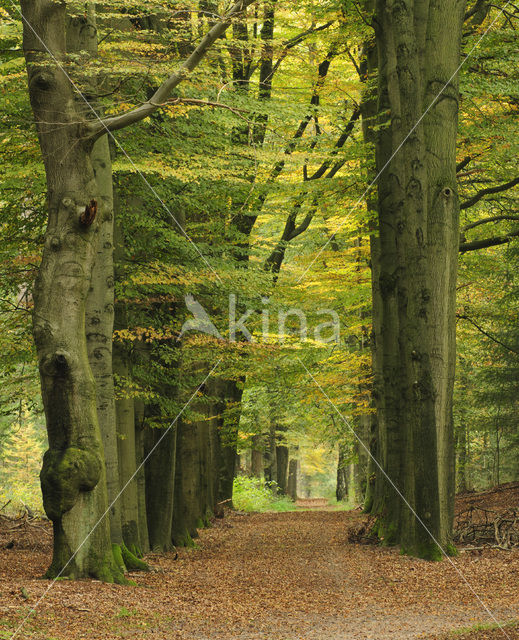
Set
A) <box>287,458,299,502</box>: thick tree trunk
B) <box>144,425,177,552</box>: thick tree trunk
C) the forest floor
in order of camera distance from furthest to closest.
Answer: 1. <box>287,458,299,502</box>: thick tree trunk
2. <box>144,425,177,552</box>: thick tree trunk
3. the forest floor

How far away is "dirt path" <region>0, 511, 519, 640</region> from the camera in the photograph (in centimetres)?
606

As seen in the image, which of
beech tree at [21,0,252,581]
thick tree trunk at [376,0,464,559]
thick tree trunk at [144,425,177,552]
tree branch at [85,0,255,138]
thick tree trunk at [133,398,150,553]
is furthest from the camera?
thick tree trunk at [144,425,177,552]

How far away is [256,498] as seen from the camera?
91.0 feet

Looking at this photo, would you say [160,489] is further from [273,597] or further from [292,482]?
[292,482]

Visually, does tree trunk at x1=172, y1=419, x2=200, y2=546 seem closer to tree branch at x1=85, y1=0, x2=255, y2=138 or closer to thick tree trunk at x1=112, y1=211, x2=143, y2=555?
thick tree trunk at x1=112, y1=211, x2=143, y2=555

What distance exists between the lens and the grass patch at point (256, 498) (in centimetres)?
2711

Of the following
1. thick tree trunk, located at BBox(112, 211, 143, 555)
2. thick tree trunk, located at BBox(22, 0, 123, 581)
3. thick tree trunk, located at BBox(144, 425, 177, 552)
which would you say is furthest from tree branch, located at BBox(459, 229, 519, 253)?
thick tree trunk, located at BBox(22, 0, 123, 581)

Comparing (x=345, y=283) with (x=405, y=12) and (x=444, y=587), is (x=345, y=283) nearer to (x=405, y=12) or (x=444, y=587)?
(x=405, y=12)

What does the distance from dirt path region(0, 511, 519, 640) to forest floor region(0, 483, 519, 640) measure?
1 centimetres

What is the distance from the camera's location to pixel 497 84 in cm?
1202

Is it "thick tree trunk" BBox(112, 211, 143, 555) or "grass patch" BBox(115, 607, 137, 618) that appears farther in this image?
"thick tree trunk" BBox(112, 211, 143, 555)

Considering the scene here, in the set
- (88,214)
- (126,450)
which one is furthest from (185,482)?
(88,214)

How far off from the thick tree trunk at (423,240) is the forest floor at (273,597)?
107 cm

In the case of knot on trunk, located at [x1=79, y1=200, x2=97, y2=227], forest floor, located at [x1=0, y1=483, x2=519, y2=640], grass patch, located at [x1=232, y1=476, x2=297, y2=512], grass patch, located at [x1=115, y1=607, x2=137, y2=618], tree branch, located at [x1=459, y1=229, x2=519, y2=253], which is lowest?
grass patch, located at [x1=232, y1=476, x2=297, y2=512]
